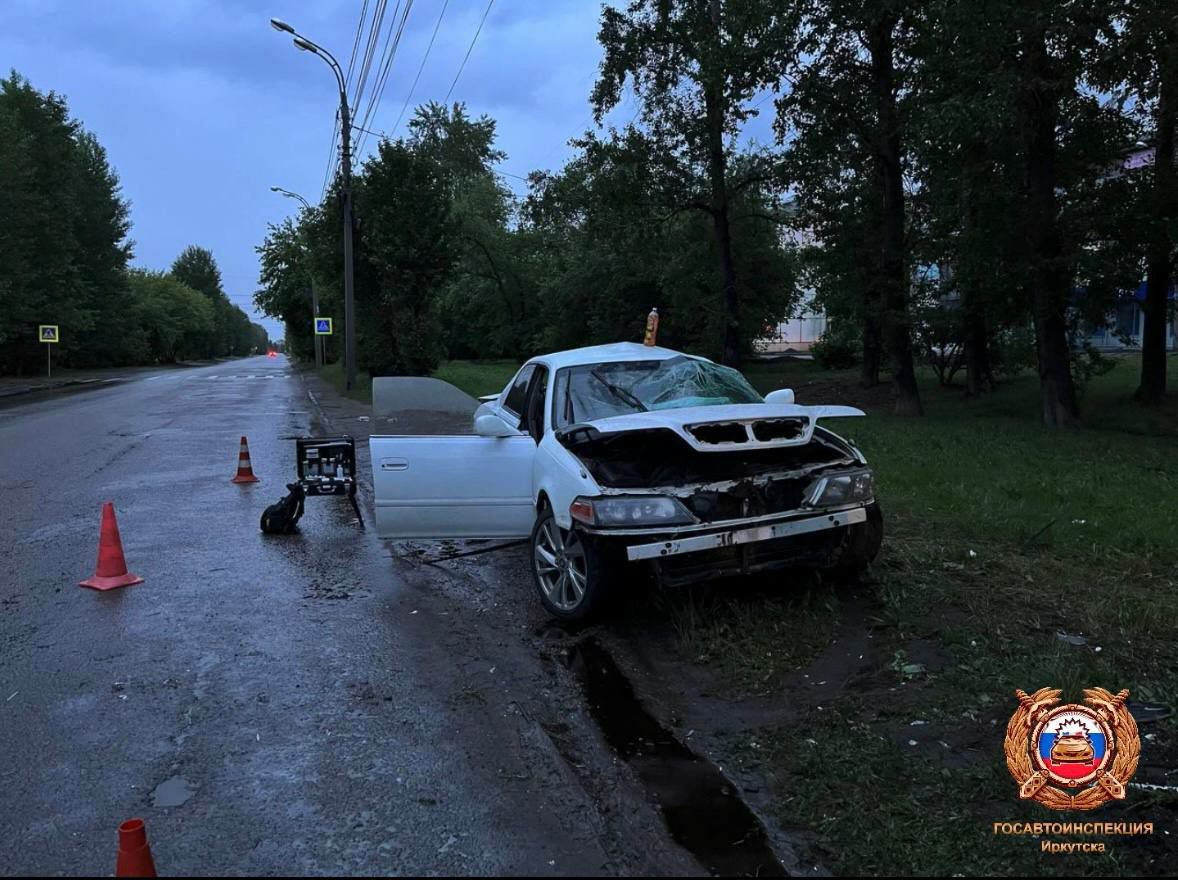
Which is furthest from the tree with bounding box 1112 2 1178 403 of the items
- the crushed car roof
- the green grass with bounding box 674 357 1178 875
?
the crushed car roof

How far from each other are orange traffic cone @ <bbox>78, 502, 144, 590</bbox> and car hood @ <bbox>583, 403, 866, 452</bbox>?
3.86 metres

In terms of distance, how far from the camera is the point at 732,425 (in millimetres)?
5016

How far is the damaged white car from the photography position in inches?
186

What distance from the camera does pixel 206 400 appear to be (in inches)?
1083

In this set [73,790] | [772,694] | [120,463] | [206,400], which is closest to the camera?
[73,790]

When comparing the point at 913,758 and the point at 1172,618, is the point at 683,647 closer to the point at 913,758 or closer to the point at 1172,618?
the point at 913,758

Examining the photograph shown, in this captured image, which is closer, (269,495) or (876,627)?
(876,627)

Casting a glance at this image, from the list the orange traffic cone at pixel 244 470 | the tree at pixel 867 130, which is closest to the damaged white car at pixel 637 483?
the orange traffic cone at pixel 244 470

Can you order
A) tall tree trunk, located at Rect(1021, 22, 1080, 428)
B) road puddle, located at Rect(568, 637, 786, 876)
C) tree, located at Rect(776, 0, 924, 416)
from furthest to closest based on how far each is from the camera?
tree, located at Rect(776, 0, 924, 416)
tall tree trunk, located at Rect(1021, 22, 1080, 428)
road puddle, located at Rect(568, 637, 786, 876)

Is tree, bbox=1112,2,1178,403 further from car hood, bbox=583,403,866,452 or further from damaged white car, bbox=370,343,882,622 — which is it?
car hood, bbox=583,403,866,452

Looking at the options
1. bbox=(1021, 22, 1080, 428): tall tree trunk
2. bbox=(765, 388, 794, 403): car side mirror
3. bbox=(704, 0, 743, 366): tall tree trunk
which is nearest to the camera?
bbox=(765, 388, 794, 403): car side mirror

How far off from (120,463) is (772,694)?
38.1 ft

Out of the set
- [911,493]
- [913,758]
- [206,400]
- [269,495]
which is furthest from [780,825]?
[206,400]

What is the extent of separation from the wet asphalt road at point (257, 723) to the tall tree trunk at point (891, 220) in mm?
13256
